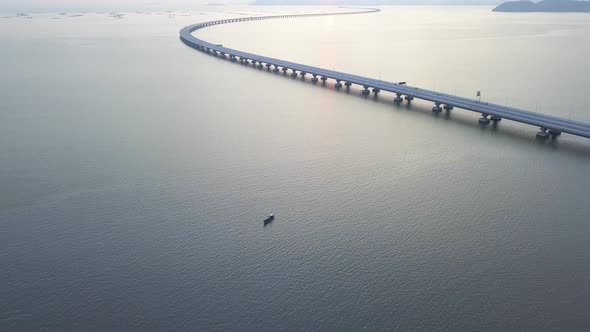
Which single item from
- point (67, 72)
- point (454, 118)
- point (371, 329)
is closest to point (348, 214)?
point (371, 329)

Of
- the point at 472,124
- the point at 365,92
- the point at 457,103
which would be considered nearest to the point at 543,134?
the point at 472,124

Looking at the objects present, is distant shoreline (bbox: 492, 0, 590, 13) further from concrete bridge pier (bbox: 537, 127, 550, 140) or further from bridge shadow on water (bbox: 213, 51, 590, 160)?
concrete bridge pier (bbox: 537, 127, 550, 140)

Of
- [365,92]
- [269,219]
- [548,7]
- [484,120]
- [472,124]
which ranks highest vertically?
[548,7]

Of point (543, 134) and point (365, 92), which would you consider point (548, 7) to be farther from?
point (543, 134)

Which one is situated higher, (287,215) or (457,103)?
(457,103)

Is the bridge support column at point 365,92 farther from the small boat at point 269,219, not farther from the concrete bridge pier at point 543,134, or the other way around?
the small boat at point 269,219

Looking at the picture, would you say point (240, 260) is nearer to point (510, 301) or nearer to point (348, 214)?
point (348, 214)

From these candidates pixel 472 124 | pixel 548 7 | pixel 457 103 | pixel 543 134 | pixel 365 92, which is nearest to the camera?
pixel 543 134

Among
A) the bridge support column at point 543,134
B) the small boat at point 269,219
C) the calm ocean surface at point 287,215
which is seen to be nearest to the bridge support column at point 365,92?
the calm ocean surface at point 287,215
